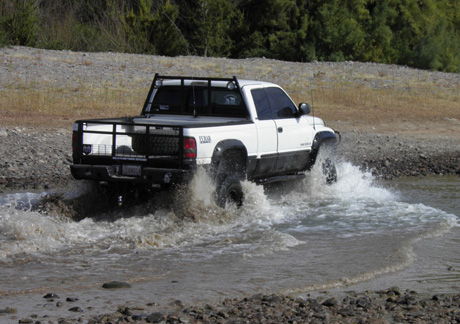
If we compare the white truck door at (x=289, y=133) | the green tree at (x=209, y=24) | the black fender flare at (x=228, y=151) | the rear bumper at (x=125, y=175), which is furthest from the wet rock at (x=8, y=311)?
the green tree at (x=209, y=24)

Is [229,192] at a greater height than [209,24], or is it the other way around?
[209,24]

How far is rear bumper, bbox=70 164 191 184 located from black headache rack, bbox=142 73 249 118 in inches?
78.1

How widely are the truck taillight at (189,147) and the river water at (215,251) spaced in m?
0.32

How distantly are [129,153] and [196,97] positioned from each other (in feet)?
5.91

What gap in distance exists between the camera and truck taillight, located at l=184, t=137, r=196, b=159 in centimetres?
943

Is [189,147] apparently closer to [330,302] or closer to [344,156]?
[330,302]

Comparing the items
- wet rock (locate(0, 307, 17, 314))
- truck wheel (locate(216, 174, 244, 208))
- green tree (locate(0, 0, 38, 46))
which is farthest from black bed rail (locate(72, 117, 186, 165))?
green tree (locate(0, 0, 38, 46))

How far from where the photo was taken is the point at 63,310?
21.2 ft

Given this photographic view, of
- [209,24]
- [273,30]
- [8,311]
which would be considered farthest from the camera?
[273,30]

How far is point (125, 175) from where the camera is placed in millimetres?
9664

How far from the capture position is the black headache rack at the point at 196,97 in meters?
11.2

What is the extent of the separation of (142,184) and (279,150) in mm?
2582

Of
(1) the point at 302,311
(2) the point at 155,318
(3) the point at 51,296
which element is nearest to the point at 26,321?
(3) the point at 51,296

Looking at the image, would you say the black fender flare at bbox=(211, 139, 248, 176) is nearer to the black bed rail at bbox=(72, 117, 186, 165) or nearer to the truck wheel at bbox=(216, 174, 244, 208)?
the truck wheel at bbox=(216, 174, 244, 208)
